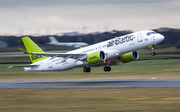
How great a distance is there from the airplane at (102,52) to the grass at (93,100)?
9996 millimetres

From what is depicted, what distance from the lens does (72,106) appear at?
20344 millimetres

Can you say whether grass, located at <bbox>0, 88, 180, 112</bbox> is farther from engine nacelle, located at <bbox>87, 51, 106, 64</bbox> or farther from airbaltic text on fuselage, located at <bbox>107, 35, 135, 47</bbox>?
airbaltic text on fuselage, located at <bbox>107, 35, 135, 47</bbox>

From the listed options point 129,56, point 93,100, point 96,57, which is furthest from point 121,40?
point 93,100

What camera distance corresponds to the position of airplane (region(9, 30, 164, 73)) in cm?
3725

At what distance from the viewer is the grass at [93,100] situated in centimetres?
1934

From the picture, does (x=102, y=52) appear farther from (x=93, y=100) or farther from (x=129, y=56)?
(x=93, y=100)

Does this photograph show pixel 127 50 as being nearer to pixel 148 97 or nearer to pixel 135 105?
pixel 148 97

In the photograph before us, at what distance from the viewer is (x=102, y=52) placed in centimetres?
3856

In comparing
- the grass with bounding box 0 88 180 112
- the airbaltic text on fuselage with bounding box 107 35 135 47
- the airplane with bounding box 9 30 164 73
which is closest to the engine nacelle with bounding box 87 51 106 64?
the airplane with bounding box 9 30 164 73

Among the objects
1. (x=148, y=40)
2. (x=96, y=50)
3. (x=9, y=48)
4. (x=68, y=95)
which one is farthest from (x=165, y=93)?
(x=9, y=48)

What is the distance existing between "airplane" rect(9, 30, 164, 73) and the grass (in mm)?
9996

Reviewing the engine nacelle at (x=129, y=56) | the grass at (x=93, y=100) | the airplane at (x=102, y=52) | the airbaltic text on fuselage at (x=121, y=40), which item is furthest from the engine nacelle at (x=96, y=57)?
the grass at (x=93, y=100)

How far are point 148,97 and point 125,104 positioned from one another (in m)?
3.54

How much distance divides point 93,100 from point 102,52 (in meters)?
16.5
